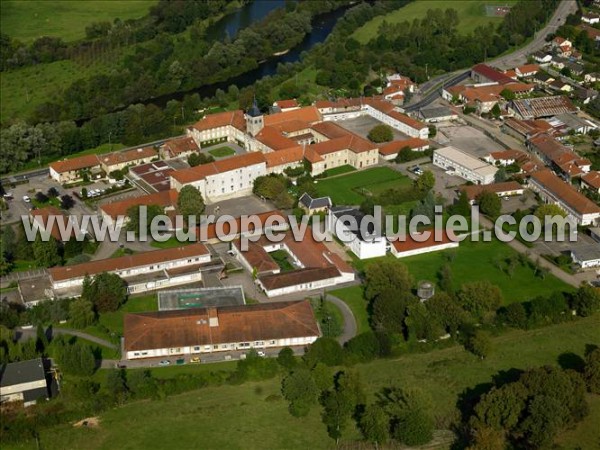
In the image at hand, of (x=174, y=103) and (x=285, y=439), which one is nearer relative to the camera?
(x=285, y=439)

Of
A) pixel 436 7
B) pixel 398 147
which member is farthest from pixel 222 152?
pixel 436 7

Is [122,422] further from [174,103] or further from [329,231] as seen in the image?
[174,103]

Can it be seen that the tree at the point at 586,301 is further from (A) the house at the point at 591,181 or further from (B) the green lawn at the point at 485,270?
(A) the house at the point at 591,181

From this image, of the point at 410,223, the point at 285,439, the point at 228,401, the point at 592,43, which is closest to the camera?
the point at 285,439

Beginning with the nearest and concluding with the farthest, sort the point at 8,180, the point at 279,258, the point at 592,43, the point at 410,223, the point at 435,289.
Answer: the point at 435,289, the point at 279,258, the point at 410,223, the point at 8,180, the point at 592,43

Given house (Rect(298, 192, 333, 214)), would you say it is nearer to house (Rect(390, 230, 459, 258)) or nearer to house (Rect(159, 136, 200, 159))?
house (Rect(390, 230, 459, 258))

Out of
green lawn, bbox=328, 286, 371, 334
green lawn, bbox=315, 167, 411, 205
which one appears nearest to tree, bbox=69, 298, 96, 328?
green lawn, bbox=328, 286, 371, 334

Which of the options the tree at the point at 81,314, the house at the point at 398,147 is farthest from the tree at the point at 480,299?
the house at the point at 398,147

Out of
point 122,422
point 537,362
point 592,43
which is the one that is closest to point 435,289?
point 537,362
